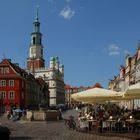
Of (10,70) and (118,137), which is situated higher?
(10,70)

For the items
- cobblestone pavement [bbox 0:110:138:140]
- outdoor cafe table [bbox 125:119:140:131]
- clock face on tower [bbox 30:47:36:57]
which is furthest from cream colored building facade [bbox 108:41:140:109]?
clock face on tower [bbox 30:47:36:57]

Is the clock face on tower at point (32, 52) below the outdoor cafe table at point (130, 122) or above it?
above

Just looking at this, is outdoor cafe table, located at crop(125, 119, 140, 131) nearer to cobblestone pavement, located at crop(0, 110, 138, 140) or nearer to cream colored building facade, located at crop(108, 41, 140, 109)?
cobblestone pavement, located at crop(0, 110, 138, 140)

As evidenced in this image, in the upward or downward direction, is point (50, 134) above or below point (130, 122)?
below

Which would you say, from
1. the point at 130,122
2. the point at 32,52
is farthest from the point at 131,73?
the point at 32,52

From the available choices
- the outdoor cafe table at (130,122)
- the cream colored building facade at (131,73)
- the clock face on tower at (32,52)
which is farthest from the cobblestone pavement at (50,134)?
the clock face on tower at (32,52)

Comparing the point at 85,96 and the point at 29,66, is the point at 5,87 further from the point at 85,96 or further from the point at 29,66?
the point at 29,66

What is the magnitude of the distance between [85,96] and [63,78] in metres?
158

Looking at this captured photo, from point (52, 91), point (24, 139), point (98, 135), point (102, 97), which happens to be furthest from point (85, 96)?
point (52, 91)

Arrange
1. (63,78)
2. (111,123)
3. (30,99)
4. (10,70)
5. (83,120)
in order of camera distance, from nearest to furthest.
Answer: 1. (111,123)
2. (83,120)
3. (10,70)
4. (30,99)
5. (63,78)

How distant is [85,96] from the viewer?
80.9ft

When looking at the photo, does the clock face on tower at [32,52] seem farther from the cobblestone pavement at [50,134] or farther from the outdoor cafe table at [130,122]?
the outdoor cafe table at [130,122]

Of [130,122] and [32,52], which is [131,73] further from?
[32,52]

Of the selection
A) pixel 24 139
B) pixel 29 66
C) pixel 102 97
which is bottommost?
pixel 24 139
